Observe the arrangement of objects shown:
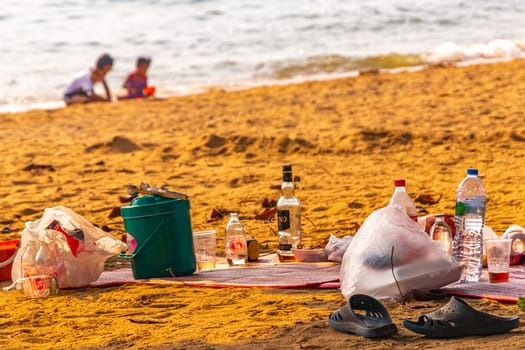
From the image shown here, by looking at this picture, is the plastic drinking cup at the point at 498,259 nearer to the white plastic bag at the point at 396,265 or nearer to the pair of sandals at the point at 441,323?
the white plastic bag at the point at 396,265

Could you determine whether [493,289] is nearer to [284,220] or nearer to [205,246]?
[284,220]

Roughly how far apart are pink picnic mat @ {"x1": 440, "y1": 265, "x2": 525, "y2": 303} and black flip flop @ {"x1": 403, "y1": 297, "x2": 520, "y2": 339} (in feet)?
1.97

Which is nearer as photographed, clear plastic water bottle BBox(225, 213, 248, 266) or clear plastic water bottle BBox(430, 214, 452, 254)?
clear plastic water bottle BBox(430, 214, 452, 254)

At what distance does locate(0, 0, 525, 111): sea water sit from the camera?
61.3ft

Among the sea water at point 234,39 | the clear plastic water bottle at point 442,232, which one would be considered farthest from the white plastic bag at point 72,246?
the sea water at point 234,39

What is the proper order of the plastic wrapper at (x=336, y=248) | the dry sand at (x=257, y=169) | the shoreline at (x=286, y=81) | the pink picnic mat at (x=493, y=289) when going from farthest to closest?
1. the shoreline at (x=286, y=81)
2. the plastic wrapper at (x=336, y=248)
3. the pink picnic mat at (x=493, y=289)
4. the dry sand at (x=257, y=169)

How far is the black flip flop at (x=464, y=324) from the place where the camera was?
356 centimetres

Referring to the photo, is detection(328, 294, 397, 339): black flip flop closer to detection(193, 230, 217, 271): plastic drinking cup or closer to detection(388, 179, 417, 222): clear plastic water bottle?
detection(388, 179, 417, 222): clear plastic water bottle

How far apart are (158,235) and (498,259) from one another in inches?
72.5

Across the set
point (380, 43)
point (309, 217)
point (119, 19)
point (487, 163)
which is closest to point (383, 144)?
point (487, 163)

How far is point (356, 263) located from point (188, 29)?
22.0 meters

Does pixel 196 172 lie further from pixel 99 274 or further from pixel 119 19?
pixel 119 19

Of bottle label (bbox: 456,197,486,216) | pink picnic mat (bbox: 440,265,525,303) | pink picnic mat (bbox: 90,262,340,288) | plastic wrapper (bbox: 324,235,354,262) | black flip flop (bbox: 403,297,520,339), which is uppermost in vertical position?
bottle label (bbox: 456,197,486,216)

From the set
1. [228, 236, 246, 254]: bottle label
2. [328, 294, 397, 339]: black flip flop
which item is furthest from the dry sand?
[228, 236, 246, 254]: bottle label
